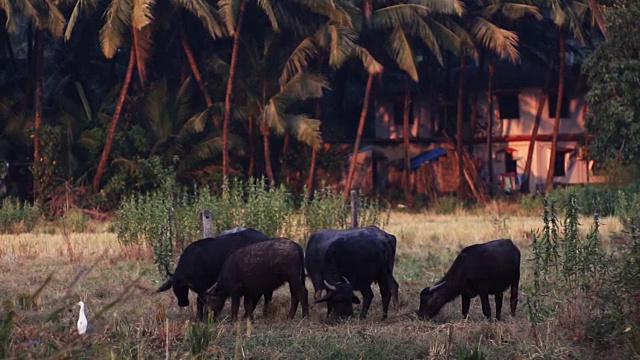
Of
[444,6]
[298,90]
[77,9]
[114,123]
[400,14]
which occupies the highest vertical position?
[444,6]

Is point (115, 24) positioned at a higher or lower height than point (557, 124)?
higher

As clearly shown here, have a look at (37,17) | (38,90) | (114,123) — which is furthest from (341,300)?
(38,90)

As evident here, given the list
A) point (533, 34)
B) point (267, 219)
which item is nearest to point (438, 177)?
point (533, 34)

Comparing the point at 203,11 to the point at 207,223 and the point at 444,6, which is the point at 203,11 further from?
the point at 207,223

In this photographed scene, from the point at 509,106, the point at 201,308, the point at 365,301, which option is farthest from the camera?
the point at 509,106

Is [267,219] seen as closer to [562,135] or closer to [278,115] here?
[278,115]

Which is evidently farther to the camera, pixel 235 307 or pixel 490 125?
pixel 490 125

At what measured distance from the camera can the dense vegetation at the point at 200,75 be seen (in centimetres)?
3059

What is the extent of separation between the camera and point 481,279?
11375mm

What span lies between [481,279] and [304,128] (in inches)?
837

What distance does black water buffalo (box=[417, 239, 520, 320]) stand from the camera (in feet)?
37.1

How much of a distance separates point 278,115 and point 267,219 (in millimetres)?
13985

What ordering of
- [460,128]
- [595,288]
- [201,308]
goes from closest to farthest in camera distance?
[595,288] → [201,308] → [460,128]

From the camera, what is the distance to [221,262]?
39.4ft
